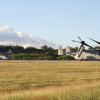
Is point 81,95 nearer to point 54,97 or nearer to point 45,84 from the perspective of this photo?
point 54,97

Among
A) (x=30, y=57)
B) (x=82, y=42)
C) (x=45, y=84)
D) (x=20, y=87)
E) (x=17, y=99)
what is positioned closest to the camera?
(x=17, y=99)

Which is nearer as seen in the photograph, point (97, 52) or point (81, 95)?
point (81, 95)

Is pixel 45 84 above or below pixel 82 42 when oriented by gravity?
below

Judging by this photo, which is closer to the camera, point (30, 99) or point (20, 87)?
point (30, 99)

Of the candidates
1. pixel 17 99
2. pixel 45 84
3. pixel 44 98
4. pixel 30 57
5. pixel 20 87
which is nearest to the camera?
pixel 17 99

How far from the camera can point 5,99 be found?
18.6 m

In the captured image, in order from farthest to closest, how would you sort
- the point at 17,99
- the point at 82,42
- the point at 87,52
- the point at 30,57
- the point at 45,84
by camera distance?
the point at 87,52 < the point at 30,57 < the point at 82,42 < the point at 45,84 < the point at 17,99

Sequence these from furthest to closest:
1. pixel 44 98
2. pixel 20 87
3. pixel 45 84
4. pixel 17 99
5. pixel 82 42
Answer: pixel 82 42 → pixel 45 84 → pixel 20 87 → pixel 44 98 → pixel 17 99

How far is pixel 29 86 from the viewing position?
31766 millimetres

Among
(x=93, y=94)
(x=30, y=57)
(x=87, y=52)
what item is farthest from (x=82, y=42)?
(x=93, y=94)

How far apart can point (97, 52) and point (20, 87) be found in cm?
12032

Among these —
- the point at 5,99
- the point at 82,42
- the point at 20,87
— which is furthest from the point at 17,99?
the point at 82,42

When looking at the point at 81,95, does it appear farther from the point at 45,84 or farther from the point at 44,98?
the point at 45,84

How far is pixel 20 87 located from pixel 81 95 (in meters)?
11.8
